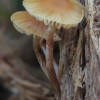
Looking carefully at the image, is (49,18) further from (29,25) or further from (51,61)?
(51,61)

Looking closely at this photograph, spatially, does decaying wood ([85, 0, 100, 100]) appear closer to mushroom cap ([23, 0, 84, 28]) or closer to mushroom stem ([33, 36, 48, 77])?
mushroom cap ([23, 0, 84, 28])

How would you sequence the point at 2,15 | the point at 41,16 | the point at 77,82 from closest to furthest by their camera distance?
1. the point at 41,16
2. the point at 77,82
3. the point at 2,15

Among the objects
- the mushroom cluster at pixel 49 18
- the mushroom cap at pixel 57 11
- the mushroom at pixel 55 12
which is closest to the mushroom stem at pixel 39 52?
the mushroom cluster at pixel 49 18

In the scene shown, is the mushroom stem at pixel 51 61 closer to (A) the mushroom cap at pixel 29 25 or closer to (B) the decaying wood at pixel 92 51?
(A) the mushroom cap at pixel 29 25

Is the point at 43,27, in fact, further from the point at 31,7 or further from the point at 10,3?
the point at 10,3

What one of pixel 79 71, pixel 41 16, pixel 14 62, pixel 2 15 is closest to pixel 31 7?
pixel 41 16

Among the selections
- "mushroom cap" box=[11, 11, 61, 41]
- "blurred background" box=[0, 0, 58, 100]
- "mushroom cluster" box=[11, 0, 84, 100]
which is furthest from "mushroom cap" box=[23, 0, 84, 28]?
"blurred background" box=[0, 0, 58, 100]

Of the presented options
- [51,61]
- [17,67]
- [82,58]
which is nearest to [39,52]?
[51,61]
